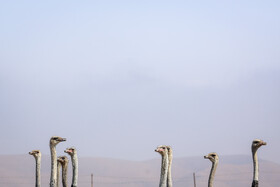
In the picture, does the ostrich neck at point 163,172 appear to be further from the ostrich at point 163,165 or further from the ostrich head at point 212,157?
the ostrich head at point 212,157

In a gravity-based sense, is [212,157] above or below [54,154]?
below

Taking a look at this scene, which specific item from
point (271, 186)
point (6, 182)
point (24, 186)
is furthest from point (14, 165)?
point (271, 186)

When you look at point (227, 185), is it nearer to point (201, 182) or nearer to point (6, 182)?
point (201, 182)

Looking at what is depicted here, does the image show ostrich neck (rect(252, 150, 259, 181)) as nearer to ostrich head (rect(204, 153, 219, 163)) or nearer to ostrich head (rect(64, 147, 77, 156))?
ostrich head (rect(204, 153, 219, 163))

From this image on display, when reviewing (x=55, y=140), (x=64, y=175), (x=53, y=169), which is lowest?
(x=64, y=175)

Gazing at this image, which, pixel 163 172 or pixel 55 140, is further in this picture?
pixel 55 140

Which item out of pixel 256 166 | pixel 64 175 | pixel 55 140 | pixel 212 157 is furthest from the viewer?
pixel 212 157

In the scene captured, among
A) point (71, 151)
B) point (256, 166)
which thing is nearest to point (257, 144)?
point (256, 166)

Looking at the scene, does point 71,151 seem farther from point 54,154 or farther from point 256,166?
point 256,166

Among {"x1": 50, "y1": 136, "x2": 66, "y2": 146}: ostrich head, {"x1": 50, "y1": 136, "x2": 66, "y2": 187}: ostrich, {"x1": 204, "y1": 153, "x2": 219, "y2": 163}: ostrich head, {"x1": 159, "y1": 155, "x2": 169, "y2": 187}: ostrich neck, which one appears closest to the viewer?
{"x1": 159, "y1": 155, "x2": 169, "y2": 187}: ostrich neck

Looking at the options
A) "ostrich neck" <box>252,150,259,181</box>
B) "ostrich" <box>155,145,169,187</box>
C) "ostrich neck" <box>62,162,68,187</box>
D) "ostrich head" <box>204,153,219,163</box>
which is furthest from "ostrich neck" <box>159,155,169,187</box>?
"ostrich neck" <box>62,162,68,187</box>

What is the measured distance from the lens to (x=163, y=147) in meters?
27.8

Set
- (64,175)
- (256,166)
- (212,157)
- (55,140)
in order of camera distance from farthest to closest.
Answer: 1. (212,157)
2. (256,166)
3. (64,175)
4. (55,140)

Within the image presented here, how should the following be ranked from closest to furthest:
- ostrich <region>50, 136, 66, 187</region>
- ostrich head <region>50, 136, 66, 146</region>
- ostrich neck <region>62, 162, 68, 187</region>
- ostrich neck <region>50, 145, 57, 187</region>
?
ostrich neck <region>50, 145, 57, 187</region>, ostrich <region>50, 136, 66, 187</region>, ostrich head <region>50, 136, 66, 146</region>, ostrich neck <region>62, 162, 68, 187</region>
